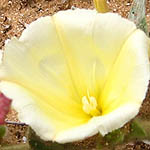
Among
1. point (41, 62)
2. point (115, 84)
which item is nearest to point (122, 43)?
point (115, 84)

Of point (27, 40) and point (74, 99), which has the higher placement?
point (27, 40)

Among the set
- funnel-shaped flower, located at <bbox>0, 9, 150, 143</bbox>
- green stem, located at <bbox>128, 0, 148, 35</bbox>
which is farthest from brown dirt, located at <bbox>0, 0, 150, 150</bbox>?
funnel-shaped flower, located at <bbox>0, 9, 150, 143</bbox>

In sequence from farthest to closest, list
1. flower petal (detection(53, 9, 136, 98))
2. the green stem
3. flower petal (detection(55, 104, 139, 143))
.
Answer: the green stem < flower petal (detection(53, 9, 136, 98)) < flower petal (detection(55, 104, 139, 143))

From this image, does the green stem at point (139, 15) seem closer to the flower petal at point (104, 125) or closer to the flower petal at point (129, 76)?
the flower petal at point (129, 76)

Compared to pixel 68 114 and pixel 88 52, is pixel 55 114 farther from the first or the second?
pixel 88 52

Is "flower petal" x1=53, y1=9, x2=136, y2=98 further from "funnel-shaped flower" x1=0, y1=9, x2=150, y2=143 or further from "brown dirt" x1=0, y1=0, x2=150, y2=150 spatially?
"brown dirt" x1=0, y1=0, x2=150, y2=150

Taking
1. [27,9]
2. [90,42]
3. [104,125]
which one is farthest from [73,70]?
[27,9]

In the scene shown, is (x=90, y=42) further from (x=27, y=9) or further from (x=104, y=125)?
(x=27, y=9)

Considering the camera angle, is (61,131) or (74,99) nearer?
(61,131)
